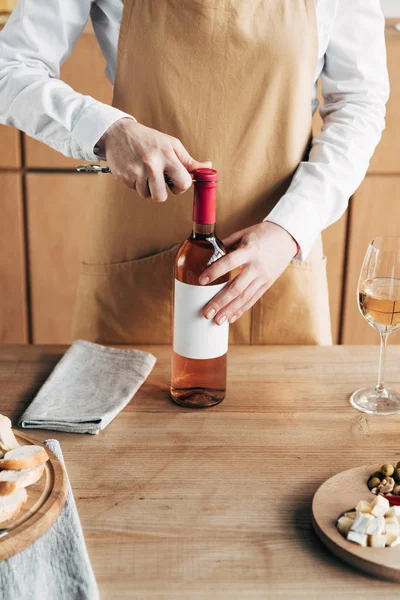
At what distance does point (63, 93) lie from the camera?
3.64 feet

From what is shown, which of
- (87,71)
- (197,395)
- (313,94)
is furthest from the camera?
(87,71)

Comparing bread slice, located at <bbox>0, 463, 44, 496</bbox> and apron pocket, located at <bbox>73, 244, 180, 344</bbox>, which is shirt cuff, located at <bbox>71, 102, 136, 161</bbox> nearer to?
apron pocket, located at <bbox>73, 244, 180, 344</bbox>

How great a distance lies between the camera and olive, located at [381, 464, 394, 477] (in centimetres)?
77

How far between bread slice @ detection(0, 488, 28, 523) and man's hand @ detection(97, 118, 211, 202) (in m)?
0.45

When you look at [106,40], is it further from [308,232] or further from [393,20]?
[393,20]

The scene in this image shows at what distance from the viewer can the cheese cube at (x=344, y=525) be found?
2.23ft

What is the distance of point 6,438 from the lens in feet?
2.58

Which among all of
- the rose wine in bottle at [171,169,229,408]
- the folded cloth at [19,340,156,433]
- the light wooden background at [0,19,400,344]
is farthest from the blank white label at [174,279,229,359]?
the light wooden background at [0,19,400,344]

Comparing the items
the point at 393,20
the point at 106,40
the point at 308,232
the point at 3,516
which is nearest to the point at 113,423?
the point at 3,516

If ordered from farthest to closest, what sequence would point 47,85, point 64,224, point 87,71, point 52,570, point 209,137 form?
1. point 64,224
2. point 87,71
3. point 209,137
4. point 47,85
5. point 52,570

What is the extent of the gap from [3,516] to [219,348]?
Result: 0.35m

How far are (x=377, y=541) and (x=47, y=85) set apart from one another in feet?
2.71

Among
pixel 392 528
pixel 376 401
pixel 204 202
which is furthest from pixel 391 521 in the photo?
pixel 204 202

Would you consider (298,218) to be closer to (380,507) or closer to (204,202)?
(204,202)
